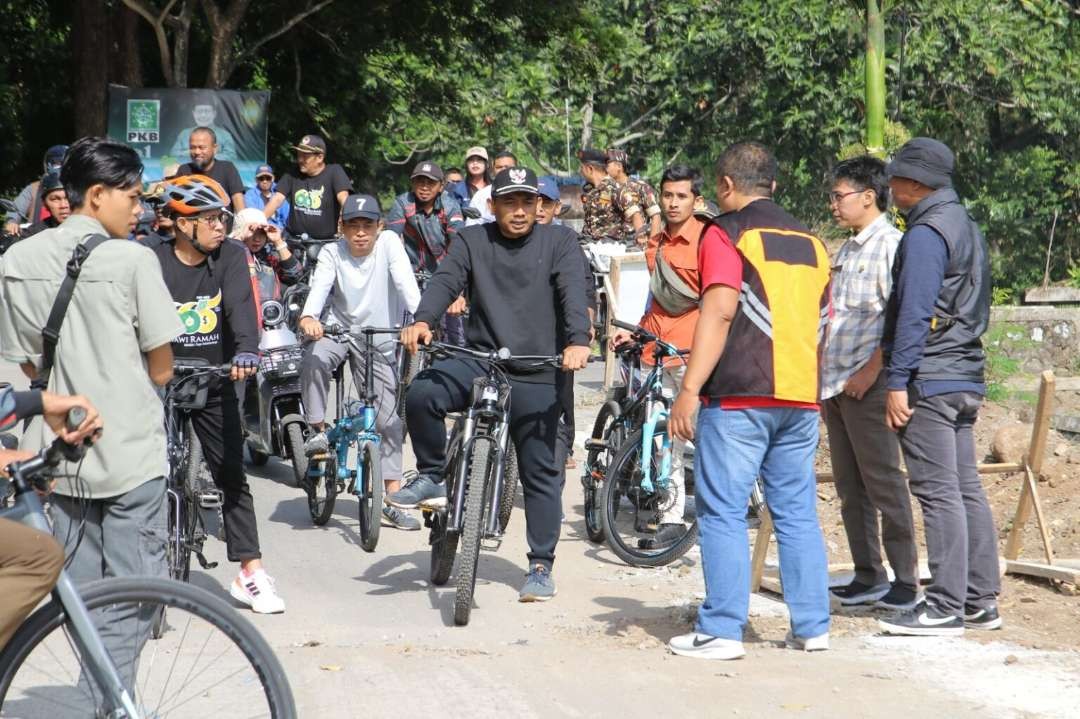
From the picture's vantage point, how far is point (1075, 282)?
1972 cm

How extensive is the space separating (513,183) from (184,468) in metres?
2.02

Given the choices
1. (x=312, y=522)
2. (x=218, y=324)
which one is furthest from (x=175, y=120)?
(x=218, y=324)

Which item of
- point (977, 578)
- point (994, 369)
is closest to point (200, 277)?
point (977, 578)

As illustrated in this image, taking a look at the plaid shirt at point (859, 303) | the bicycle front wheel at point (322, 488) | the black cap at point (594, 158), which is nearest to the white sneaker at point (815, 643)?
the plaid shirt at point (859, 303)

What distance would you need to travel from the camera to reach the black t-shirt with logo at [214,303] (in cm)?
676

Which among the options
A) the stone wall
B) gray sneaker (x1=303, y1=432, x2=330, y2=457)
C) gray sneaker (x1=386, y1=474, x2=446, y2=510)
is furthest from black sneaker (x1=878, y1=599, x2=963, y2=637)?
the stone wall

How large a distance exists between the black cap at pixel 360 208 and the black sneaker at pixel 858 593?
353 cm

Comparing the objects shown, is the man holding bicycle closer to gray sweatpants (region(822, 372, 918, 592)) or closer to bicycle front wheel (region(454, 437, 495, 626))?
bicycle front wheel (region(454, 437, 495, 626))

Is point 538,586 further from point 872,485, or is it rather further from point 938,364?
point 938,364

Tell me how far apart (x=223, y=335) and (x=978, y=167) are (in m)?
21.8

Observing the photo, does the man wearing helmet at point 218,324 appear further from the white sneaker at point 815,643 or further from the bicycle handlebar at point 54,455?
the bicycle handlebar at point 54,455

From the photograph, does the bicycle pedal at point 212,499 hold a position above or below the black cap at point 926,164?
below

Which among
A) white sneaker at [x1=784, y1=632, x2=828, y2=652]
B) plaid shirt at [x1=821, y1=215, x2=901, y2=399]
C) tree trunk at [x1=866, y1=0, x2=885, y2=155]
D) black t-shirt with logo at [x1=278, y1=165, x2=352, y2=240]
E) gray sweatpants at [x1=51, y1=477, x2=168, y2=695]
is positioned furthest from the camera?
black t-shirt with logo at [x1=278, y1=165, x2=352, y2=240]

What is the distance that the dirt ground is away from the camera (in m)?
6.64
